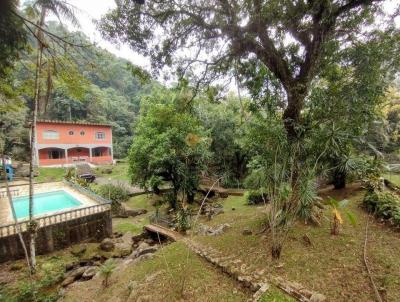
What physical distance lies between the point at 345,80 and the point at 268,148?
250 cm

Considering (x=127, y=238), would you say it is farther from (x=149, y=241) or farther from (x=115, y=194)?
(x=115, y=194)

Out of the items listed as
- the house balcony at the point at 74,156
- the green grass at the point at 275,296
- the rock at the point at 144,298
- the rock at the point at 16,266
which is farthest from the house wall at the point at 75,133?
the green grass at the point at 275,296

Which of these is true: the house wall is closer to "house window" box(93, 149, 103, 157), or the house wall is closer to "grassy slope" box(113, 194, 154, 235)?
"house window" box(93, 149, 103, 157)

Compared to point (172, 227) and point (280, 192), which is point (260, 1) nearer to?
point (280, 192)

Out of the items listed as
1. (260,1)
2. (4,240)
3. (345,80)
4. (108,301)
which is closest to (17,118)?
(4,240)

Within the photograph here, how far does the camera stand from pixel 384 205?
213 inches

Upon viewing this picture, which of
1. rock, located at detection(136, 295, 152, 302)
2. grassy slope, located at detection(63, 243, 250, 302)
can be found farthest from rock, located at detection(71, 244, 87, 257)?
rock, located at detection(136, 295, 152, 302)

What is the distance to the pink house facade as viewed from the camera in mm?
22777

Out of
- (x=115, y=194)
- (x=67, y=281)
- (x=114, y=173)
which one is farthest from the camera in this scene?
(x=114, y=173)

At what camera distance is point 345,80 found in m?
5.25

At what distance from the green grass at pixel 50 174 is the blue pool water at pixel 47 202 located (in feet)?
20.2

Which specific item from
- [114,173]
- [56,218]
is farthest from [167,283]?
[114,173]

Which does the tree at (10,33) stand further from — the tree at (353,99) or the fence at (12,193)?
the fence at (12,193)

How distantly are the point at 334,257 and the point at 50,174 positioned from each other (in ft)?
78.0
